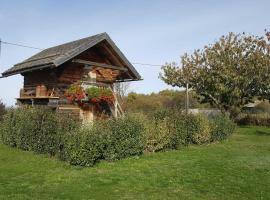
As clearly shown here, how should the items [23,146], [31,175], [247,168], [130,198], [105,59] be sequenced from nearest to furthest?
[130,198], [31,175], [247,168], [23,146], [105,59]

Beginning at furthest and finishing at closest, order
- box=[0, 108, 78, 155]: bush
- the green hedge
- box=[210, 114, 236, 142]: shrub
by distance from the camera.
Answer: box=[210, 114, 236, 142]: shrub < the green hedge < box=[0, 108, 78, 155]: bush

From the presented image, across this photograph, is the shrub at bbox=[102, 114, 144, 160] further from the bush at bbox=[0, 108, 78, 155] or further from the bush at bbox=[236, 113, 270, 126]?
the bush at bbox=[236, 113, 270, 126]

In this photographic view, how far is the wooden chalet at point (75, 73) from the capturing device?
20.8 m

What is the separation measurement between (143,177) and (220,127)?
41.5 ft

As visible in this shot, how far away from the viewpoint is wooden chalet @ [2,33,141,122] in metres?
20.8

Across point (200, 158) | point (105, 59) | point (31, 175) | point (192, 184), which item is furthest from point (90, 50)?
point (192, 184)

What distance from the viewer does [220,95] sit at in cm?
4444

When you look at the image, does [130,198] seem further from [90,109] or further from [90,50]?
[90,50]

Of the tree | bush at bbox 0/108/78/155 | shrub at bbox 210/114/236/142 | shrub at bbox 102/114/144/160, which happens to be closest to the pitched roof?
bush at bbox 0/108/78/155

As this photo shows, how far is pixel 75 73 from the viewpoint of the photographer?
2189cm

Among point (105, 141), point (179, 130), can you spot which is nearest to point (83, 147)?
point (105, 141)

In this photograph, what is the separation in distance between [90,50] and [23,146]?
7.47 meters

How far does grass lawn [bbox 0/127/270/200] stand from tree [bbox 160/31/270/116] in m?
25.1

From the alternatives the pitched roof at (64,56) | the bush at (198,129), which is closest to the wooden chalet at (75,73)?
the pitched roof at (64,56)
